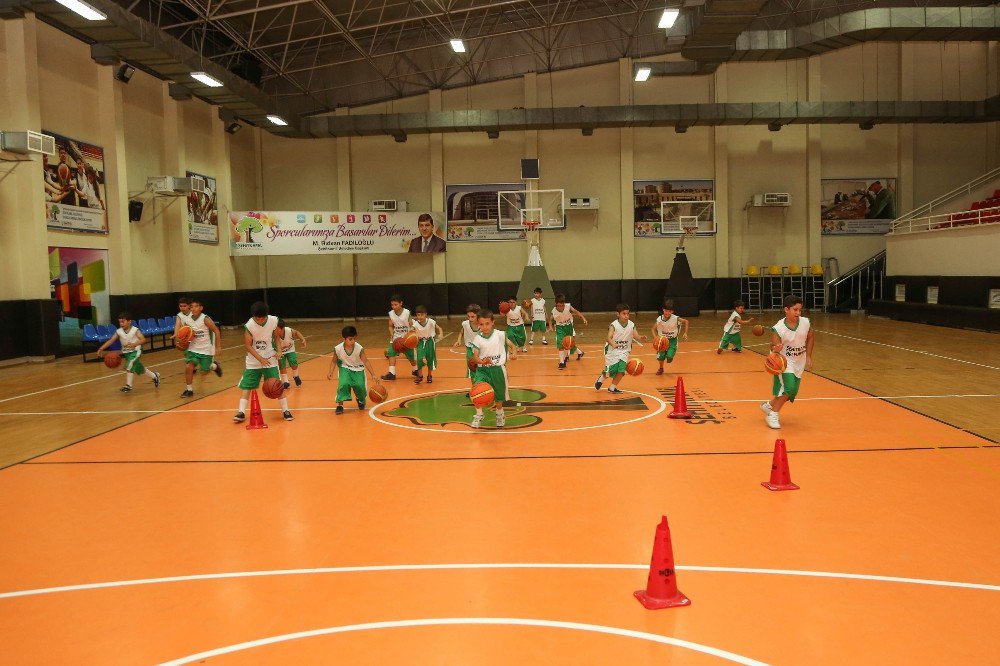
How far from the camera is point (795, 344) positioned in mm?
10906

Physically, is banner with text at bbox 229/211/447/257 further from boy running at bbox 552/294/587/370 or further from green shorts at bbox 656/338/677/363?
green shorts at bbox 656/338/677/363

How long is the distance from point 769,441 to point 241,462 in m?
7.13

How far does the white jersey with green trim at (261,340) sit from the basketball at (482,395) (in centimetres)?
378

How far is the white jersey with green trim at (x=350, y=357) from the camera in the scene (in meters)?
12.5

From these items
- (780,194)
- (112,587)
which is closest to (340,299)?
(780,194)

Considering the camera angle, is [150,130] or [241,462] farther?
[150,130]

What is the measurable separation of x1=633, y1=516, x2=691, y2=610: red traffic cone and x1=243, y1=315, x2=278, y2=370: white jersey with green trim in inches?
342

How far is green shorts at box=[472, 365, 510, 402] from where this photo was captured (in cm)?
1180

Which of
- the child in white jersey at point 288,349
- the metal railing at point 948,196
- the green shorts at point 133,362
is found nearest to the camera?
the child in white jersey at point 288,349

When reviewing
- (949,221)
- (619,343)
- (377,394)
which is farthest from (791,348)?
(949,221)

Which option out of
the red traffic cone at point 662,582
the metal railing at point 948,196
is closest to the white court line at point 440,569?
the red traffic cone at point 662,582

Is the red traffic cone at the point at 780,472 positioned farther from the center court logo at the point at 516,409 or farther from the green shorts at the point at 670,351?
the green shorts at the point at 670,351

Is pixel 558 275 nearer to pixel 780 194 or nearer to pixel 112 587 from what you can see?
pixel 780 194

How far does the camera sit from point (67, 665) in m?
4.58
